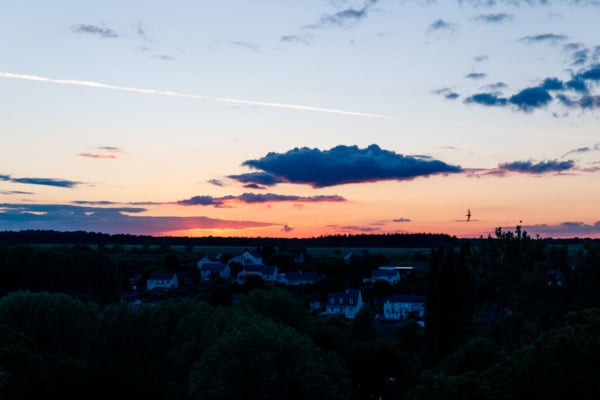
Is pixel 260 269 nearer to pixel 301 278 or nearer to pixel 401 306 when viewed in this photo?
pixel 301 278

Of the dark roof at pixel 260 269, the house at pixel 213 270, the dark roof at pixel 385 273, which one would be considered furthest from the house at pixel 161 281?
the dark roof at pixel 385 273

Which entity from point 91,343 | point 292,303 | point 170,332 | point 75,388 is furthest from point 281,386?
point 292,303

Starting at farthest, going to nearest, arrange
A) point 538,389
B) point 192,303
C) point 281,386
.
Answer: point 192,303 → point 281,386 → point 538,389

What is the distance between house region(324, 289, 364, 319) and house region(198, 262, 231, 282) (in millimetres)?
50213

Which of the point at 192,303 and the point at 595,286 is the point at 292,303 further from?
the point at 595,286

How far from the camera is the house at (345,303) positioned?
116938 mm

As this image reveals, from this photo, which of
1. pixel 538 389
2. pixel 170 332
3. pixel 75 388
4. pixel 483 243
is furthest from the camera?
pixel 483 243

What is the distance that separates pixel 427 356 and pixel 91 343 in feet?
102

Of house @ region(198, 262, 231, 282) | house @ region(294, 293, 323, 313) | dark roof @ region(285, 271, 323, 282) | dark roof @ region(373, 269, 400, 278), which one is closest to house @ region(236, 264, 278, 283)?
house @ region(198, 262, 231, 282)

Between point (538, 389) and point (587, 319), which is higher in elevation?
point (587, 319)

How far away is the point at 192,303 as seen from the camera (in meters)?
60.2

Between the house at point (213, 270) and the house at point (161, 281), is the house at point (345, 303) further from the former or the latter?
the house at point (213, 270)

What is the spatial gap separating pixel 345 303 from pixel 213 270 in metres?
59.4

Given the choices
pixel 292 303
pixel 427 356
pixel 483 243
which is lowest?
pixel 427 356
